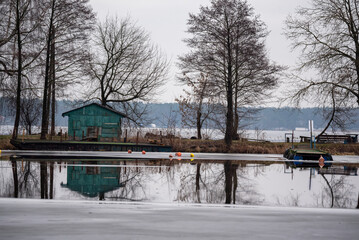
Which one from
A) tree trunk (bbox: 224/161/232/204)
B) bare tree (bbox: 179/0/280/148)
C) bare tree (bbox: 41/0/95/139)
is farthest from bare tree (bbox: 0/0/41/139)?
tree trunk (bbox: 224/161/232/204)

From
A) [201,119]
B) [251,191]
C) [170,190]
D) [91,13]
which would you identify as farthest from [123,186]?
[201,119]

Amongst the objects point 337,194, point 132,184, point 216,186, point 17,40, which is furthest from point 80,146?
point 337,194

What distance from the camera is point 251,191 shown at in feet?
41.7

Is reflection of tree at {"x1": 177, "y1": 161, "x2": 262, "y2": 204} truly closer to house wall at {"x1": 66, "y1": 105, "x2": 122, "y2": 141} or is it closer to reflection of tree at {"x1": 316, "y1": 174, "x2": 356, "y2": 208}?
reflection of tree at {"x1": 316, "y1": 174, "x2": 356, "y2": 208}

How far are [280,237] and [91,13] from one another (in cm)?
3360

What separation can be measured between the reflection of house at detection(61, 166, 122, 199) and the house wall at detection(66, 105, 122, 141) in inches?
677

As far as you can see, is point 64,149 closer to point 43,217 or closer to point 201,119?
point 43,217

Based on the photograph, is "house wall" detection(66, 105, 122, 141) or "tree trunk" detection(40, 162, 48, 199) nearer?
"tree trunk" detection(40, 162, 48, 199)

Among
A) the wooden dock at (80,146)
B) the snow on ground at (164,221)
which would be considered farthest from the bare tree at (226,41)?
the snow on ground at (164,221)

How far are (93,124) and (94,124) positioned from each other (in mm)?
83

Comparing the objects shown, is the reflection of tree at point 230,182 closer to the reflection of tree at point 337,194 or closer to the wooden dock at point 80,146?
the reflection of tree at point 337,194

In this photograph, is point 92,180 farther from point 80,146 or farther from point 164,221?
point 80,146

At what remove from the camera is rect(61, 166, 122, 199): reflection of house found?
1210 centimetres

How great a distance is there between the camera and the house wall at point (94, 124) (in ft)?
114
